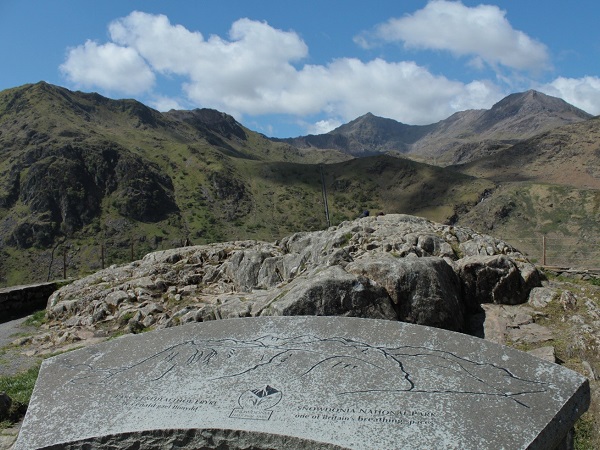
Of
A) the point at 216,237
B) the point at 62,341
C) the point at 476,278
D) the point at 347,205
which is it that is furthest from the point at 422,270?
the point at 347,205

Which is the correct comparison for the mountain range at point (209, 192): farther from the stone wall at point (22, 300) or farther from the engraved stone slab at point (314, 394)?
the engraved stone slab at point (314, 394)

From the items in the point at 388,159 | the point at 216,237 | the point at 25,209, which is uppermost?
the point at 388,159

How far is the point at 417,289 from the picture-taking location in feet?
25.4

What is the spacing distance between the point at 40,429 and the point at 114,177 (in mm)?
102925

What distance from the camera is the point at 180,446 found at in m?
3.84

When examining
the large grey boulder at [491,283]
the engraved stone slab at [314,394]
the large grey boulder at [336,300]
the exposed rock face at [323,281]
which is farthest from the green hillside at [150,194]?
the engraved stone slab at [314,394]

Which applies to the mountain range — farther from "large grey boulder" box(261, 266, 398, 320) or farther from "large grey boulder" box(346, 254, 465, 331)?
"large grey boulder" box(261, 266, 398, 320)

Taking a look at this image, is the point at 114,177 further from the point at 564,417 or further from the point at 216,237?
the point at 564,417

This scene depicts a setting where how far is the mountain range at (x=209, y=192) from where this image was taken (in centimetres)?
7419

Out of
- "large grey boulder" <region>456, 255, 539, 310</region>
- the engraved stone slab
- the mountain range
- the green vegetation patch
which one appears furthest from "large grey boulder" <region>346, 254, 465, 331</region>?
the mountain range

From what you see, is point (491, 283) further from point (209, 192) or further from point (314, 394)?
point (209, 192)

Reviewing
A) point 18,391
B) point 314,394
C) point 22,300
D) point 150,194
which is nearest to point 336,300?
point 314,394

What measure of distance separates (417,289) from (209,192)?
95695 mm

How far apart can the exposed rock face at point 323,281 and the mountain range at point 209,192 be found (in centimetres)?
5609
